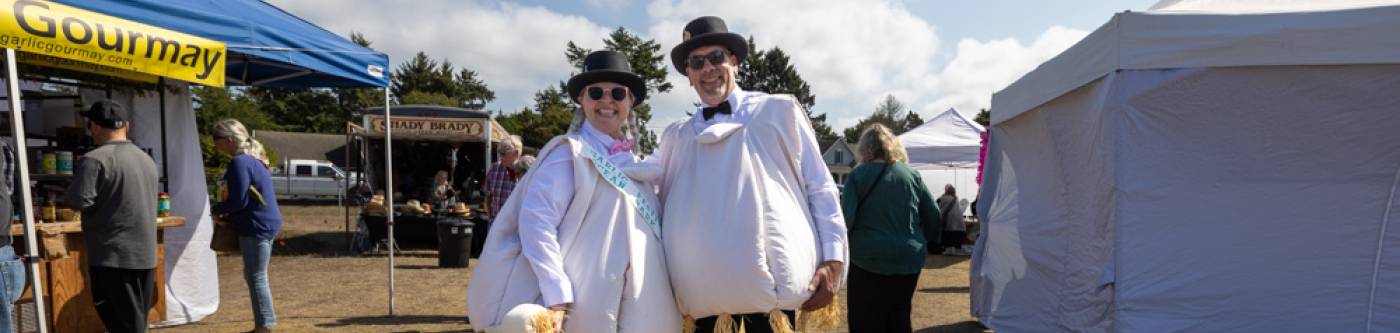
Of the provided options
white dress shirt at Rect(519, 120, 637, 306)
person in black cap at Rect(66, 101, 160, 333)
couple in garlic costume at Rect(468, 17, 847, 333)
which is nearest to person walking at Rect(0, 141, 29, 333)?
person in black cap at Rect(66, 101, 160, 333)

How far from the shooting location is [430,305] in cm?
700

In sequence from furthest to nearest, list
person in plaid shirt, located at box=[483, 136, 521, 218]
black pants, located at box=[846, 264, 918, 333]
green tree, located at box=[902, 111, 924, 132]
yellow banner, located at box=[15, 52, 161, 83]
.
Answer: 1. green tree, located at box=[902, 111, 924, 132]
2. person in plaid shirt, located at box=[483, 136, 521, 218]
3. yellow banner, located at box=[15, 52, 161, 83]
4. black pants, located at box=[846, 264, 918, 333]

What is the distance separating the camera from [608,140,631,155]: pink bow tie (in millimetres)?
2283

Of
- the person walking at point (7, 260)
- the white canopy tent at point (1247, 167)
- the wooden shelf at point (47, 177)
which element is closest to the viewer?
the person walking at point (7, 260)

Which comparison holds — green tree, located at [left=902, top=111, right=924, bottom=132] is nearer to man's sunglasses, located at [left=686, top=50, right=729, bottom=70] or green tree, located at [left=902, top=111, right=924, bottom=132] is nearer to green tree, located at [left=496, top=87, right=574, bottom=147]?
green tree, located at [left=496, top=87, right=574, bottom=147]

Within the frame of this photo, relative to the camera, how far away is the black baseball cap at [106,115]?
3900 millimetres

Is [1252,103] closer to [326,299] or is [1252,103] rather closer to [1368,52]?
[1368,52]

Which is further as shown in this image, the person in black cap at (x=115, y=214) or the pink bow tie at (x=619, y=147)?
the person in black cap at (x=115, y=214)

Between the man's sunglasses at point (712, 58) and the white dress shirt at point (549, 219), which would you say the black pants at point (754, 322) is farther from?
the man's sunglasses at point (712, 58)

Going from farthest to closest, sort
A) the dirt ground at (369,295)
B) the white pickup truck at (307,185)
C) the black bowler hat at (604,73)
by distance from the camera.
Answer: the white pickup truck at (307,185)
the dirt ground at (369,295)
the black bowler hat at (604,73)

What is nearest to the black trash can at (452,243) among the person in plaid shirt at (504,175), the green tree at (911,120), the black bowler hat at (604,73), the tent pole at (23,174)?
the person in plaid shirt at (504,175)

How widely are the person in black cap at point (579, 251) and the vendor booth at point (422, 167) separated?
164 inches

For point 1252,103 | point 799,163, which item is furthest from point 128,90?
point 1252,103

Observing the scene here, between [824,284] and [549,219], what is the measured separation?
797 millimetres
